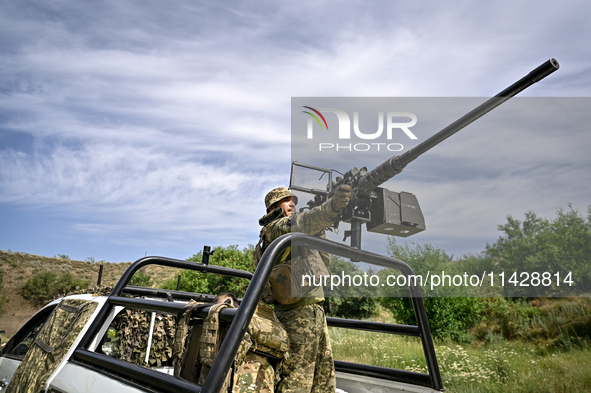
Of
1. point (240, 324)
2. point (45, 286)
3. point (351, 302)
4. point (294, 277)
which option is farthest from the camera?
point (45, 286)

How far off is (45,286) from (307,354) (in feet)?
118

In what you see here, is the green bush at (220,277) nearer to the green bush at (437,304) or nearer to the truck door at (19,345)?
the green bush at (437,304)

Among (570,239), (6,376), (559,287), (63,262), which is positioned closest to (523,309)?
(559,287)

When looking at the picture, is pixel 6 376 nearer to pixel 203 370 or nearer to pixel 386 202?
pixel 203 370

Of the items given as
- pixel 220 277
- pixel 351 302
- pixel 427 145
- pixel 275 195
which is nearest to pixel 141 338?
pixel 275 195

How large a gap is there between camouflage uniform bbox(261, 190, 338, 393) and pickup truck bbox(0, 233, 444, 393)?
0.43 meters

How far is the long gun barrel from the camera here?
311cm

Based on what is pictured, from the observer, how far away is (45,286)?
32438 millimetres

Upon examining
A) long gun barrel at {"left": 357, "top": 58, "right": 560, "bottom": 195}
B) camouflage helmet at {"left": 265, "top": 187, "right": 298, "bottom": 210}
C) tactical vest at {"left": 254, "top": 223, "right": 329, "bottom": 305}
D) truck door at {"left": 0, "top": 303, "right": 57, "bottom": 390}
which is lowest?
truck door at {"left": 0, "top": 303, "right": 57, "bottom": 390}

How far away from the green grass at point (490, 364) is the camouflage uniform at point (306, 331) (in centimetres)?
534

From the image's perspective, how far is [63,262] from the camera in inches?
1618

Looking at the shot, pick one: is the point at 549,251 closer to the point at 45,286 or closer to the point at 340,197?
the point at 340,197

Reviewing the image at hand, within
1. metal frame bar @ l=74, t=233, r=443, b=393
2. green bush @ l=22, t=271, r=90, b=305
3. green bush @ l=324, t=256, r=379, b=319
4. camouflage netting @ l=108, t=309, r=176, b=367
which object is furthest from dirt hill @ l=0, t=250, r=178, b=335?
metal frame bar @ l=74, t=233, r=443, b=393

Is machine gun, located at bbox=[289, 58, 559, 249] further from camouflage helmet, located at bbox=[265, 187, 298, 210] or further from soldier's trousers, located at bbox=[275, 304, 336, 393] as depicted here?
soldier's trousers, located at bbox=[275, 304, 336, 393]
